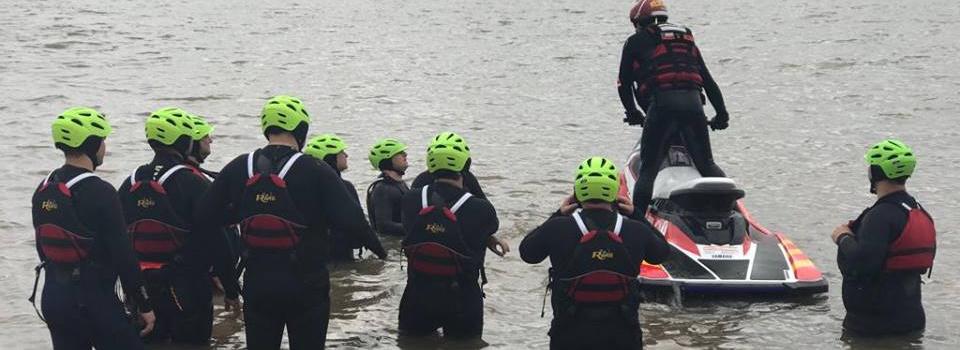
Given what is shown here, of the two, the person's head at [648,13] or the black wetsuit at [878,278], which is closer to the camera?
the black wetsuit at [878,278]

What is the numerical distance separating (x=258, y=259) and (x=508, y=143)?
1361 centimetres

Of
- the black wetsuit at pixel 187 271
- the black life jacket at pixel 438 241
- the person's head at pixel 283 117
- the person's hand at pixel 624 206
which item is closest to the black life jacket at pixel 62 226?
the person's head at pixel 283 117

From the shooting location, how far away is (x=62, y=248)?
7.78 m

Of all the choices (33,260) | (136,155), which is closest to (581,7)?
(136,155)

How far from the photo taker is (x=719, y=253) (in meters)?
11.5

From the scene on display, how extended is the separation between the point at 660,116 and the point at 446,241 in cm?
363

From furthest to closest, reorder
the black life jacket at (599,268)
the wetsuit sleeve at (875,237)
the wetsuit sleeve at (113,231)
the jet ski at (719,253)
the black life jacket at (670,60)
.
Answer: the black life jacket at (670,60), the jet ski at (719,253), the wetsuit sleeve at (875,237), the black life jacket at (599,268), the wetsuit sleeve at (113,231)

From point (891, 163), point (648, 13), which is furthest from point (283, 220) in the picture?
point (648, 13)

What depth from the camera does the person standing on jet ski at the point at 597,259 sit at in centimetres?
812

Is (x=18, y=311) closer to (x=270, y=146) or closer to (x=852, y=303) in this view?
(x=270, y=146)

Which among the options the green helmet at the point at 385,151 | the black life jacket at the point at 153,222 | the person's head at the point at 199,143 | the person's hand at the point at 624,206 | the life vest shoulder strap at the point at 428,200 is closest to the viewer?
the person's hand at the point at 624,206

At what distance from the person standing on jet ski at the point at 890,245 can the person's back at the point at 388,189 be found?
4318 millimetres

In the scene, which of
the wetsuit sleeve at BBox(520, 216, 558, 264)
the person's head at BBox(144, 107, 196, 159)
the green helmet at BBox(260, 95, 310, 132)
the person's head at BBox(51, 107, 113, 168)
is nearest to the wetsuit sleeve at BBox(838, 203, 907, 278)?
the wetsuit sleeve at BBox(520, 216, 558, 264)

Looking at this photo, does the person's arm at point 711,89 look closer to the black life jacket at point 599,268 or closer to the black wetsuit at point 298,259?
the black life jacket at point 599,268
